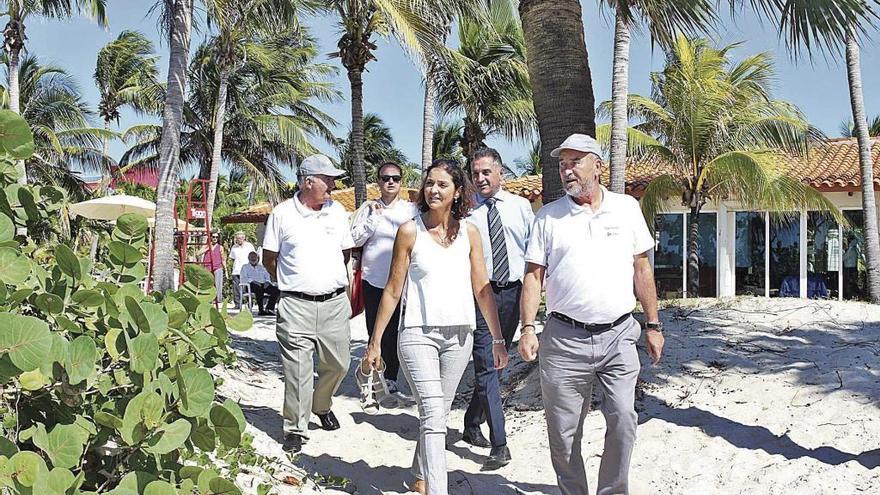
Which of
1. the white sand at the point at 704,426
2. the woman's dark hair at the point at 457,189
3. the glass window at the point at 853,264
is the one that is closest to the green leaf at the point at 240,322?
the woman's dark hair at the point at 457,189

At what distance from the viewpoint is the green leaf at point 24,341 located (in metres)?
1.75

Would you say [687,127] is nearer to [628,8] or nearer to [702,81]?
[702,81]

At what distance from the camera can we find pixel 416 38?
1250cm

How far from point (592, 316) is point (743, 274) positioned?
17.1 metres

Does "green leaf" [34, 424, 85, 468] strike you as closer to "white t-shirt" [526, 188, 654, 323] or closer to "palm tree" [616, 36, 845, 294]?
"white t-shirt" [526, 188, 654, 323]

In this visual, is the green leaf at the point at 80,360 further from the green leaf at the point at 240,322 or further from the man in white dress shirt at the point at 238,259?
the man in white dress shirt at the point at 238,259

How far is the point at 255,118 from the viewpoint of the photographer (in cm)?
3095

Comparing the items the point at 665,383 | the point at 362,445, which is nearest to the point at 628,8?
the point at 665,383

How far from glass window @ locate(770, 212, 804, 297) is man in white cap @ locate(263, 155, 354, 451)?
15907 mm

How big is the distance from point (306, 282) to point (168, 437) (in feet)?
11.9

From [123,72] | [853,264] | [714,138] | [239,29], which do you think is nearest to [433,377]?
[714,138]

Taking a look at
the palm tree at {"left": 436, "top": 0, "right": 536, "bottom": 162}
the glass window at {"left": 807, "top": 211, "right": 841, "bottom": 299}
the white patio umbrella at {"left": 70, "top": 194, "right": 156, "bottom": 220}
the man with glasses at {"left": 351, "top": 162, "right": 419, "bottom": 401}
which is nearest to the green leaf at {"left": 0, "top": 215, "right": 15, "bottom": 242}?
the man with glasses at {"left": 351, "top": 162, "right": 419, "bottom": 401}

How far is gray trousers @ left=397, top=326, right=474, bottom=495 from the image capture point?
4.32 m

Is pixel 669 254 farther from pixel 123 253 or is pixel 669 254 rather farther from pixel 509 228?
pixel 123 253
